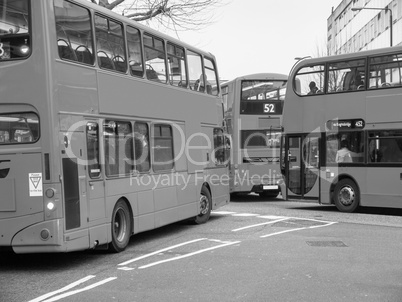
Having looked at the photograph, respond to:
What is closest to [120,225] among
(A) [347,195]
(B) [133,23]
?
(B) [133,23]

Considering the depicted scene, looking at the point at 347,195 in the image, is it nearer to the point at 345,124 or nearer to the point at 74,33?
the point at 345,124

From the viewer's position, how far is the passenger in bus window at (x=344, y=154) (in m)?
18.6

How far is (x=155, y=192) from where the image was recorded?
13.1 meters

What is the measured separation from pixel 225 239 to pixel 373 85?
758cm

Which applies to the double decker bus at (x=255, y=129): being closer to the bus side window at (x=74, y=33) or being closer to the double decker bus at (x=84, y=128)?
the double decker bus at (x=84, y=128)

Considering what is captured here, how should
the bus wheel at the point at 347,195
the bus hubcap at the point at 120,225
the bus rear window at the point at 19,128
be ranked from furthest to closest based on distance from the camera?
the bus wheel at the point at 347,195, the bus hubcap at the point at 120,225, the bus rear window at the point at 19,128

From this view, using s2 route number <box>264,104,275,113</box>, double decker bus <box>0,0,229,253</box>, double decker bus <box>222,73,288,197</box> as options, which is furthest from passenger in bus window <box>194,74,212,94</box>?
s2 route number <box>264,104,275,113</box>

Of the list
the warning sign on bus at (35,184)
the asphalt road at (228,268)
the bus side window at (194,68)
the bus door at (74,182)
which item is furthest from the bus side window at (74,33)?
the bus side window at (194,68)

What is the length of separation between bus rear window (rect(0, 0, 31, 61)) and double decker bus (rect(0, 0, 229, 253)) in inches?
0.6

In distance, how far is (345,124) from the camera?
18.6m

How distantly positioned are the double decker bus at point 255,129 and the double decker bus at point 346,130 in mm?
3680

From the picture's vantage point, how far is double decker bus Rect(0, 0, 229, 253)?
9.38m

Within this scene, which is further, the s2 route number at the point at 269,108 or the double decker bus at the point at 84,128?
the s2 route number at the point at 269,108

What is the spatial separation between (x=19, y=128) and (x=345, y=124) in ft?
37.2
